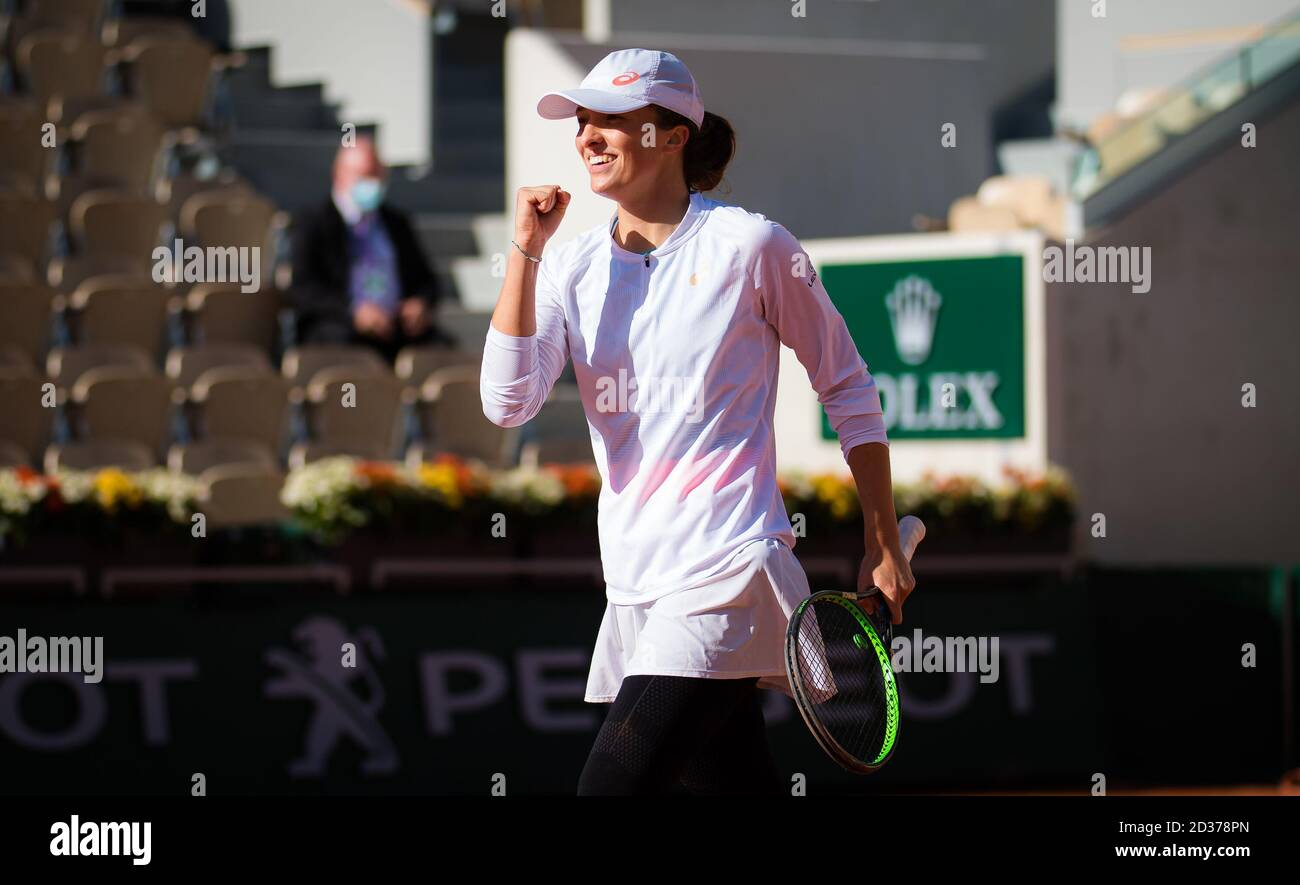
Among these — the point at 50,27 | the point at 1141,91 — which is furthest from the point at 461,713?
the point at 1141,91

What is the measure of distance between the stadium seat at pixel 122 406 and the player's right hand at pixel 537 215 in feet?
19.6

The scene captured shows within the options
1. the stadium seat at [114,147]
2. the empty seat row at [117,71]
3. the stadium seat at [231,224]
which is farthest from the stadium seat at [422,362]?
the empty seat row at [117,71]

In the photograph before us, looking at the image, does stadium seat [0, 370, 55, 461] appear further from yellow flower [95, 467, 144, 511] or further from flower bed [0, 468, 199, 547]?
yellow flower [95, 467, 144, 511]

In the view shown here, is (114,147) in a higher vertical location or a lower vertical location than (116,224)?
higher

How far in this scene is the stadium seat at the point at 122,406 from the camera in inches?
344

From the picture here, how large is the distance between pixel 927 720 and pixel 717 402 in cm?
510

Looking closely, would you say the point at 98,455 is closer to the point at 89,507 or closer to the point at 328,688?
the point at 89,507

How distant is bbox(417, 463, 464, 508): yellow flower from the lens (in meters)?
7.47

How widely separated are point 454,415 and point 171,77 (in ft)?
12.3

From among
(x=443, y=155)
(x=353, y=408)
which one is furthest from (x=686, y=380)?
(x=443, y=155)

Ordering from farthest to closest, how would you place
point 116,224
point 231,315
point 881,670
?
point 116,224 < point 231,315 < point 881,670

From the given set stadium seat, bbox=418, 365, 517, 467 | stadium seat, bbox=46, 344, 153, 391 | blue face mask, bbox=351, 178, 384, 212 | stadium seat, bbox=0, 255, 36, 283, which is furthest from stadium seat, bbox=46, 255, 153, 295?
stadium seat, bbox=418, 365, 517, 467

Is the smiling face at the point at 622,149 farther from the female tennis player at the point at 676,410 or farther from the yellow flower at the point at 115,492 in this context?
the yellow flower at the point at 115,492

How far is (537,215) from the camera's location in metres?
3.18
